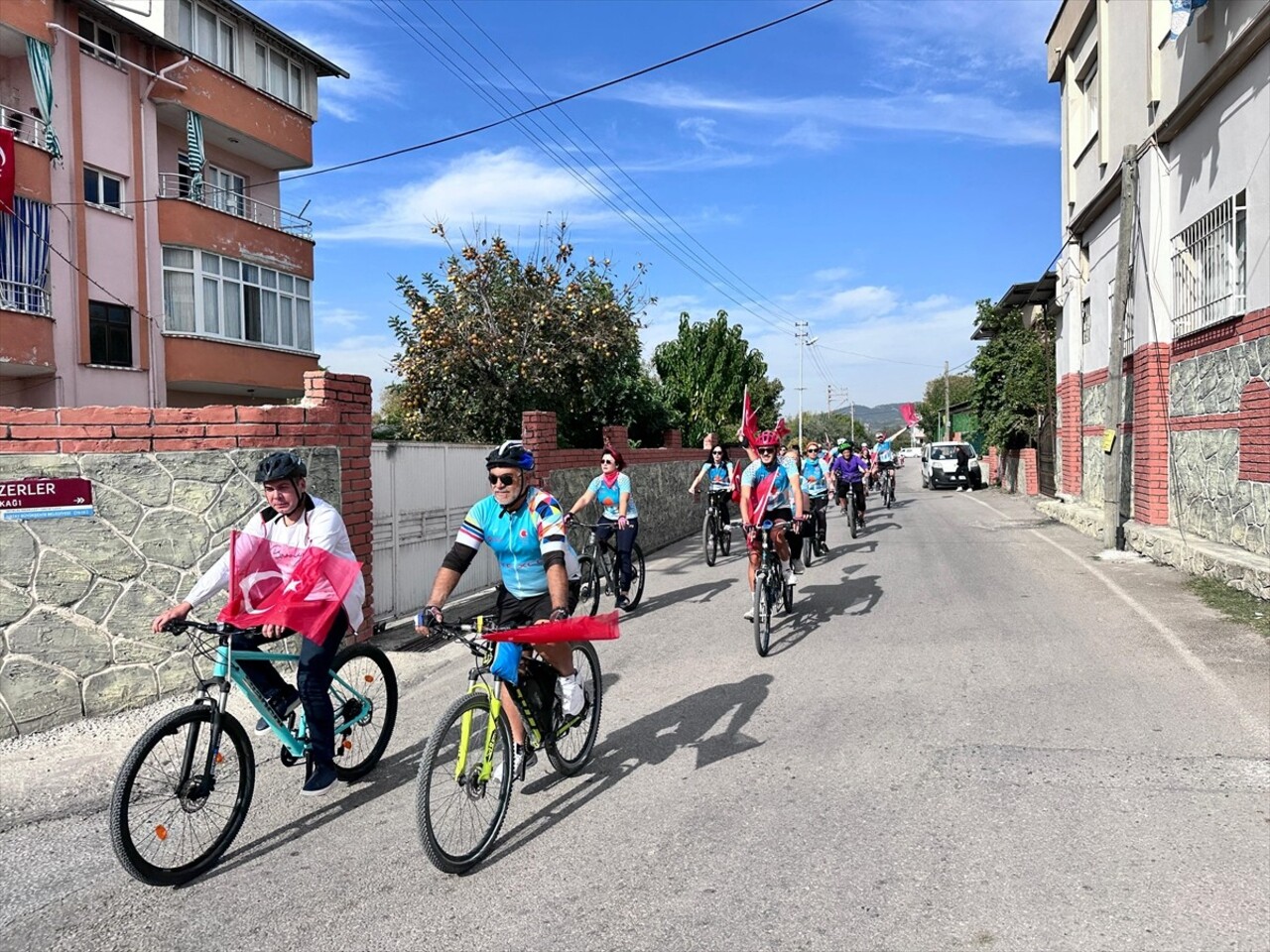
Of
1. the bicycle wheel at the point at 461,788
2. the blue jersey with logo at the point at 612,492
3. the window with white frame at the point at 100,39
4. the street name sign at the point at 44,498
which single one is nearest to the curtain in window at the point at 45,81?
the window with white frame at the point at 100,39

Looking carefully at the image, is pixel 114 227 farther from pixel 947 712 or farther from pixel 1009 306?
pixel 1009 306

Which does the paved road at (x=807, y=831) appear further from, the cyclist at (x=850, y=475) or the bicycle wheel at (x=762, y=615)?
the cyclist at (x=850, y=475)

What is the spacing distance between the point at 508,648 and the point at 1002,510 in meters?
22.3

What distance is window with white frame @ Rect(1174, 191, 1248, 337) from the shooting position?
11.6m

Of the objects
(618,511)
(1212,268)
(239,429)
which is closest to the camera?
(239,429)

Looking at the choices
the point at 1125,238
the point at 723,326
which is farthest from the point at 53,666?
the point at 723,326

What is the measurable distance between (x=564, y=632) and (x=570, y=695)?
719 millimetres

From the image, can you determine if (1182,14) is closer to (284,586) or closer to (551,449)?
(551,449)

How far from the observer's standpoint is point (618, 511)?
10.0 m

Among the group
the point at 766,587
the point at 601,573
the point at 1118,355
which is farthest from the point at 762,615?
the point at 1118,355

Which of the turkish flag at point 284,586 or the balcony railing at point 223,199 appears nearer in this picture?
the turkish flag at point 284,586

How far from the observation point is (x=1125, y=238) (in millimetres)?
13703

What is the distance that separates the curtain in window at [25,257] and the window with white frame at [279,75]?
7523mm

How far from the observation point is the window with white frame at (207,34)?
20.9 m
